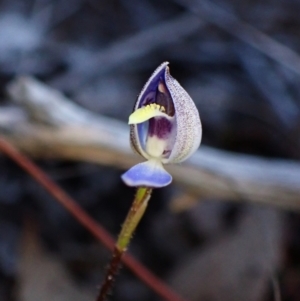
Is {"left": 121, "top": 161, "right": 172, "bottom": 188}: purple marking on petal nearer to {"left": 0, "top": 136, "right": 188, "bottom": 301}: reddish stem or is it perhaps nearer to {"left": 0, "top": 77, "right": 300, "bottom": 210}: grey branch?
{"left": 0, "top": 136, "right": 188, "bottom": 301}: reddish stem

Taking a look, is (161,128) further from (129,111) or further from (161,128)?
(129,111)

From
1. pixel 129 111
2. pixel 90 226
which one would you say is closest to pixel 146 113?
pixel 90 226

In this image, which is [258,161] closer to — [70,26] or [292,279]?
[292,279]

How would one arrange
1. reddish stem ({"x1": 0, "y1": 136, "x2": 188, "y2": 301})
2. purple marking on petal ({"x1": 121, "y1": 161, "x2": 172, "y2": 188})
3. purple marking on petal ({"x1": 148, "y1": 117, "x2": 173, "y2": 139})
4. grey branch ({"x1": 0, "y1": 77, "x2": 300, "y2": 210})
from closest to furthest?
purple marking on petal ({"x1": 121, "y1": 161, "x2": 172, "y2": 188})
purple marking on petal ({"x1": 148, "y1": 117, "x2": 173, "y2": 139})
reddish stem ({"x1": 0, "y1": 136, "x2": 188, "y2": 301})
grey branch ({"x1": 0, "y1": 77, "x2": 300, "y2": 210})

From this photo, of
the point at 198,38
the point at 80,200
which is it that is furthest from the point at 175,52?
the point at 80,200

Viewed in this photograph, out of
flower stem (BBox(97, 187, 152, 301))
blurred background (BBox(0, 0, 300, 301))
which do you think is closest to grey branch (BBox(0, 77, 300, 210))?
blurred background (BBox(0, 0, 300, 301))

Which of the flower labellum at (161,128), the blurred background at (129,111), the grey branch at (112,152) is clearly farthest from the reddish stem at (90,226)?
the flower labellum at (161,128)
